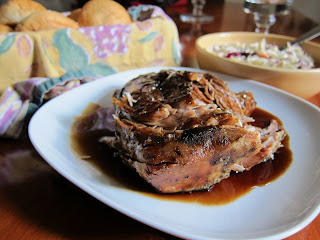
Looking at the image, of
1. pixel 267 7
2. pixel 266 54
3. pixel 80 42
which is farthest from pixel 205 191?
pixel 267 7

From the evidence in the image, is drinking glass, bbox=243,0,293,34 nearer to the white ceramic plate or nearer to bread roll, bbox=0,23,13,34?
the white ceramic plate

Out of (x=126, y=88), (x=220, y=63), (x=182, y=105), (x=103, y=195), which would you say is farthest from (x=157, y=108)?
(x=220, y=63)

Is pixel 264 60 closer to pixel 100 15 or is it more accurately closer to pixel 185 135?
pixel 100 15

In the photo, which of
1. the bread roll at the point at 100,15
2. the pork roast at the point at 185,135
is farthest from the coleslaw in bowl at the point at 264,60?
the bread roll at the point at 100,15

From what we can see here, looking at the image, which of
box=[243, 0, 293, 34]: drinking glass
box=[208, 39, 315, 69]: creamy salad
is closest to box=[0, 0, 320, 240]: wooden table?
box=[208, 39, 315, 69]: creamy salad

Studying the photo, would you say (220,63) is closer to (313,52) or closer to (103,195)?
(313,52)

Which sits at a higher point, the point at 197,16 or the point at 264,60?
the point at 264,60

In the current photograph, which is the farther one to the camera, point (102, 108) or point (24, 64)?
point (24, 64)
